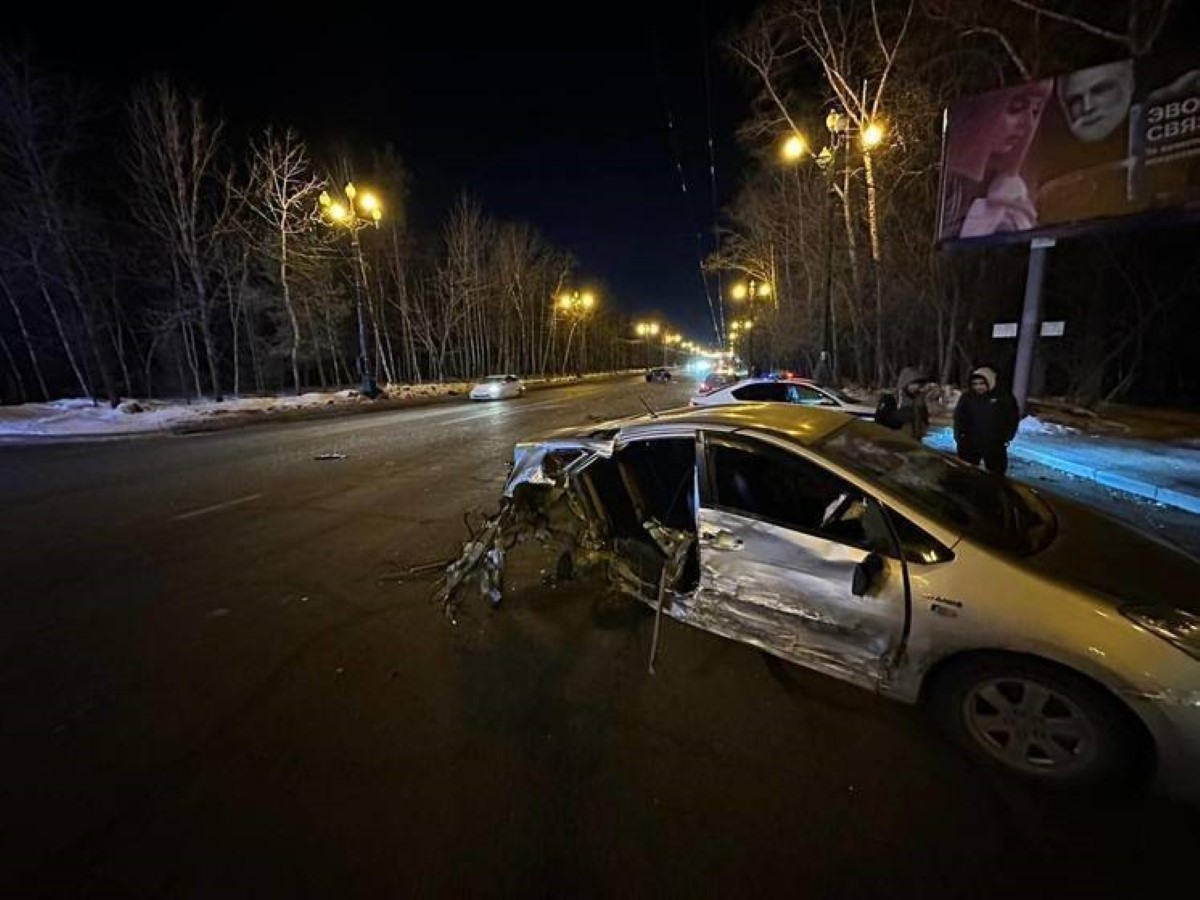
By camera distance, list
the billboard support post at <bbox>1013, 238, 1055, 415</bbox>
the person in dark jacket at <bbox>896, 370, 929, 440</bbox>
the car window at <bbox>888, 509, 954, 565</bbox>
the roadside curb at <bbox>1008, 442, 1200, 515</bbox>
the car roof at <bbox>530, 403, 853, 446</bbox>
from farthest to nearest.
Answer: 1. the billboard support post at <bbox>1013, 238, 1055, 415</bbox>
2. the person in dark jacket at <bbox>896, 370, 929, 440</bbox>
3. the roadside curb at <bbox>1008, 442, 1200, 515</bbox>
4. the car roof at <bbox>530, 403, 853, 446</bbox>
5. the car window at <bbox>888, 509, 954, 565</bbox>

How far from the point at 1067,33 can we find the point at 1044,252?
7.85m

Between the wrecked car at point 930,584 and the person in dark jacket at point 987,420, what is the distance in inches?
123

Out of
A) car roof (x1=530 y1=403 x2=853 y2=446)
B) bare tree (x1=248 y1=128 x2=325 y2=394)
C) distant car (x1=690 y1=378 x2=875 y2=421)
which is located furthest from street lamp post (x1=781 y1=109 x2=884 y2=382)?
bare tree (x1=248 y1=128 x2=325 y2=394)

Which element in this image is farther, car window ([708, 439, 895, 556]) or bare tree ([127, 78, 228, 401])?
bare tree ([127, 78, 228, 401])

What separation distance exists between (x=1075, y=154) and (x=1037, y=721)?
13705 millimetres

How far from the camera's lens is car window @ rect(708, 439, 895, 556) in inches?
113

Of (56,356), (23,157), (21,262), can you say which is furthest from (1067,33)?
(56,356)

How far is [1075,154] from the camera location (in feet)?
36.3

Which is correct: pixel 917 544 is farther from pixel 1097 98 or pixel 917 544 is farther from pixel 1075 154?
pixel 1097 98

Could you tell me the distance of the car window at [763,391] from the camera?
12.0 metres

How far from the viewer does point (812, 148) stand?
915 inches

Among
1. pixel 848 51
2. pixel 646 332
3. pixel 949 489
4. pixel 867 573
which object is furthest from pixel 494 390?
pixel 646 332

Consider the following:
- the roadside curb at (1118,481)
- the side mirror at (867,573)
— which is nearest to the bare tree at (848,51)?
the roadside curb at (1118,481)

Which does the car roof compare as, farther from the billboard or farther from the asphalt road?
the billboard
